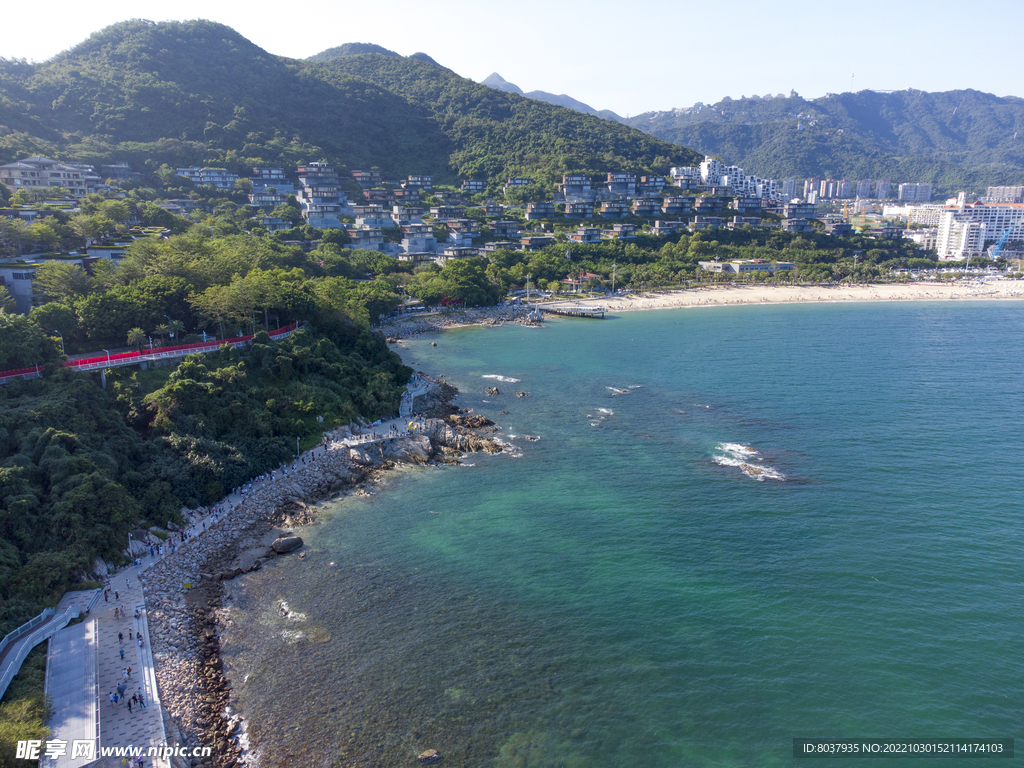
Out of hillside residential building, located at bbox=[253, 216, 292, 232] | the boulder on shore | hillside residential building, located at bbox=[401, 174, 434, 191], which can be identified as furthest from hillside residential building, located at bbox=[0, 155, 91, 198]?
hillside residential building, located at bbox=[401, 174, 434, 191]

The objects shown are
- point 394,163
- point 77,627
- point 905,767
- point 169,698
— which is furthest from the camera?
point 394,163

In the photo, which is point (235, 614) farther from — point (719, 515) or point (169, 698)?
point (719, 515)

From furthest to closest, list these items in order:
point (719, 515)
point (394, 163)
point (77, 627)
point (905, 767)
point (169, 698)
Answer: point (394, 163) < point (719, 515) < point (77, 627) < point (169, 698) < point (905, 767)

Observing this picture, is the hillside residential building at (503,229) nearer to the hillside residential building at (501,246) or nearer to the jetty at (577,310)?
the hillside residential building at (501,246)

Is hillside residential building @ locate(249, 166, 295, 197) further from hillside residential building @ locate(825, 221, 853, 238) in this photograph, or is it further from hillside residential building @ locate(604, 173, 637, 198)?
hillside residential building @ locate(825, 221, 853, 238)

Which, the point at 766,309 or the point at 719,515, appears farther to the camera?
the point at 766,309

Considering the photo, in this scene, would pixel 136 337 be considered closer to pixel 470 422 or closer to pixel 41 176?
pixel 470 422

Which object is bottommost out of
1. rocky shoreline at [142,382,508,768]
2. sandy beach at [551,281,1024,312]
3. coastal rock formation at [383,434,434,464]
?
rocky shoreline at [142,382,508,768]

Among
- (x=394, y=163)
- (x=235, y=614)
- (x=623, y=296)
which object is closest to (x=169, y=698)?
(x=235, y=614)
